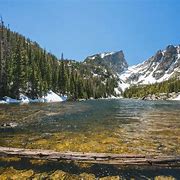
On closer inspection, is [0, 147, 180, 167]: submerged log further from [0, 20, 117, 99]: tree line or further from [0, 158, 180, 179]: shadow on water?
[0, 20, 117, 99]: tree line

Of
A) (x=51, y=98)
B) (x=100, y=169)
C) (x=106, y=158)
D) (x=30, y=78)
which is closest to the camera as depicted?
(x=100, y=169)

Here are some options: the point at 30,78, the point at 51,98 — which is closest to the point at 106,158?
the point at 30,78

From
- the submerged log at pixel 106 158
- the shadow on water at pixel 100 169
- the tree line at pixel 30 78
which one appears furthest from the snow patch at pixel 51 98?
the shadow on water at pixel 100 169

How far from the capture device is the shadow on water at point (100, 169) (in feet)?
54.2

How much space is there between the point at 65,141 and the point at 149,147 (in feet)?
27.1

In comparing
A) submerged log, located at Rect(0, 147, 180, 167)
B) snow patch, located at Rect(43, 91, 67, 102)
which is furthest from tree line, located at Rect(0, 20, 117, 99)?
submerged log, located at Rect(0, 147, 180, 167)

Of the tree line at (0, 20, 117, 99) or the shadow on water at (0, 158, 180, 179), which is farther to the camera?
the tree line at (0, 20, 117, 99)

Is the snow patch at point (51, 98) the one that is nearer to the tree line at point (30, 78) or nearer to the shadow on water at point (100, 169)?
the tree line at point (30, 78)

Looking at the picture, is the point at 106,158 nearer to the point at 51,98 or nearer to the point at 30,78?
the point at 30,78

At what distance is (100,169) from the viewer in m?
17.5

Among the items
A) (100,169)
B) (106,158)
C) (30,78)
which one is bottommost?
(100,169)

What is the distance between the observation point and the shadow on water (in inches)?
651

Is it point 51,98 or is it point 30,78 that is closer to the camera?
point 30,78

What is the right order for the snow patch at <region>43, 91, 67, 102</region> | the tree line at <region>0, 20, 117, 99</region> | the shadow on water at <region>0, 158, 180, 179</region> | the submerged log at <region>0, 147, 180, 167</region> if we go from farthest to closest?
the snow patch at <region>43, 91, 67, 102</region> → the tree line at <region>0, 20, 117, 99</region> → the submerged log at <region>0, 147, 180, 167</region> → the shadow on water at <region>0, 158, 180, 179</region>
